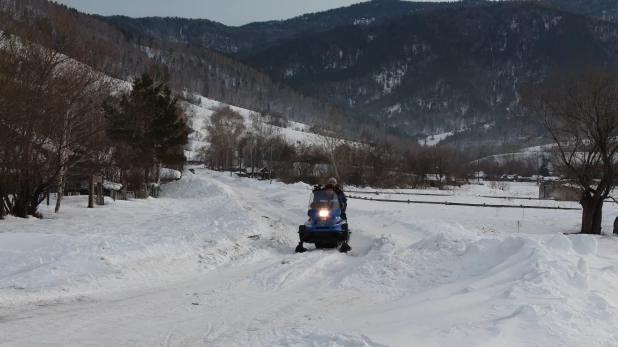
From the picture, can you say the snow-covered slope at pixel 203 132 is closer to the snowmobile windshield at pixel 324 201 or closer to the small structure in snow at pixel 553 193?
the small structure in snow at pixel 553 193

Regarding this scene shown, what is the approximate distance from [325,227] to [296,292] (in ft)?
15.3

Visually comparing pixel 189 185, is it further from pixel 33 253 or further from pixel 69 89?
pixel 33 253

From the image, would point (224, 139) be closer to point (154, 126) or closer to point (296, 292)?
point (154, 126)

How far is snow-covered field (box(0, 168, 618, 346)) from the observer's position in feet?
17.6

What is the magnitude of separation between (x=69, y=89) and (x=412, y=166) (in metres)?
66.5

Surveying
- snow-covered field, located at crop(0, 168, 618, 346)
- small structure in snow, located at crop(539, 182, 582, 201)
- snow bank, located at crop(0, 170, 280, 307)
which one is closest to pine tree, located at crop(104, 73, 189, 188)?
snow bank, located at crop(0, 170, 280, 307)

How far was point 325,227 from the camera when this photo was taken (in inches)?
502

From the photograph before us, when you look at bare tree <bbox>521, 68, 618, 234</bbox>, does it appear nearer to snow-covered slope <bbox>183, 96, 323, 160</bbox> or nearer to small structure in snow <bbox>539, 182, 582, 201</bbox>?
small structure in snow <bbox>539, 182, 582, 201</bbox>

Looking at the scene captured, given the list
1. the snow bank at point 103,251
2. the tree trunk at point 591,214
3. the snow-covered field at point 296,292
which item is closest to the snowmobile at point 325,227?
the snow-covered field at point 296,292

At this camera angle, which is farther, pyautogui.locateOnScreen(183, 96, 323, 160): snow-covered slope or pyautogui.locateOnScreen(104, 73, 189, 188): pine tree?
pyautogui.locateOnScreen(183, 96, 323, 160): snow-covered slope

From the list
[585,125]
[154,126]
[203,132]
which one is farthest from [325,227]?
[203,132]

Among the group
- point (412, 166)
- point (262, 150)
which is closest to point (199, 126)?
point (262, 150)

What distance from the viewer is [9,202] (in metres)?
16.2

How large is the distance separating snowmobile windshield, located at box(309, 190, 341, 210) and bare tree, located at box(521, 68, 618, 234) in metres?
12.5
